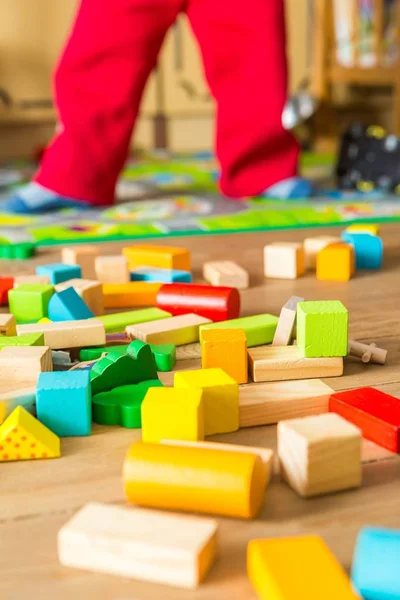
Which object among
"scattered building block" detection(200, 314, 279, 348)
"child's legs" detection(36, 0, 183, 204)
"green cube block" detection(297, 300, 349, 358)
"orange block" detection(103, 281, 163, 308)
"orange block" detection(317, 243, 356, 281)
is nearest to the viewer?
"green cube block" detection(297, 300, 349, 358)

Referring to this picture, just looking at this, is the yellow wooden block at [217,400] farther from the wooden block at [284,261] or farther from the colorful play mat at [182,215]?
the colorful play mat at [182,215]

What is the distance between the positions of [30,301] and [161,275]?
214mm

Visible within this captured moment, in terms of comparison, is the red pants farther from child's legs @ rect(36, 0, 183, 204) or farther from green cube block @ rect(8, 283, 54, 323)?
green cube block @ rect(8, 283, 54, 323)

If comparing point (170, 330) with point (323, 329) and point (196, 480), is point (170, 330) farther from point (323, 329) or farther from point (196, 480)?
point (196, 480)

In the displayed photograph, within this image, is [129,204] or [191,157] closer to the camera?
[129,204]

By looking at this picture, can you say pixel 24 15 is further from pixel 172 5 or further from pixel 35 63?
pixel 172 5

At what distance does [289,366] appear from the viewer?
77 cm

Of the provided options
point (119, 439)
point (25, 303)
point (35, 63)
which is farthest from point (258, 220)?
point (35, 63)

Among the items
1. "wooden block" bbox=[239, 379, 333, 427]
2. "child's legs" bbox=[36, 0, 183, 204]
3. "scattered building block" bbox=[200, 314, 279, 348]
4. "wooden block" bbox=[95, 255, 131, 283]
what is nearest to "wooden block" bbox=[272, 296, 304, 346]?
"scattered building block" bbox=[200, 314, 279, 348]

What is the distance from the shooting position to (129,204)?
187 centimetres

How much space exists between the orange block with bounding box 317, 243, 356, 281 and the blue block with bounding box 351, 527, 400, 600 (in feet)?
2.45

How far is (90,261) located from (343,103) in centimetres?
248

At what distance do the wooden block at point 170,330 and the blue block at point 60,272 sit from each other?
0.78ft

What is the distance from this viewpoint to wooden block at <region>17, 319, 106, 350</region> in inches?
32.7
